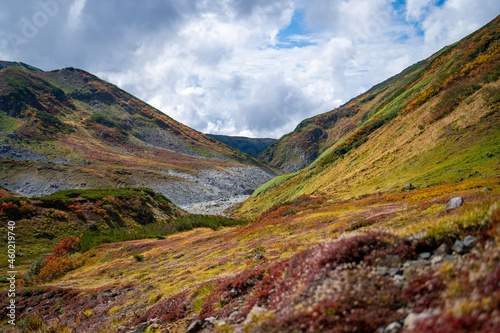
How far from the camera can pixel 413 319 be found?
371 centimetres

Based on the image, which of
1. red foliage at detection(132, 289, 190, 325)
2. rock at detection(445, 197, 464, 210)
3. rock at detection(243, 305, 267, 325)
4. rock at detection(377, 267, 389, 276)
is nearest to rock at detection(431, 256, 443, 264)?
rock at detection(377, 267, 389, 276)

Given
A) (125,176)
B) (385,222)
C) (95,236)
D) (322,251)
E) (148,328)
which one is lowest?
(385,222)

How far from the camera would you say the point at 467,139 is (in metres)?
28.0

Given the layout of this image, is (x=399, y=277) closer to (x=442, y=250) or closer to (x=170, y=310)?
(x=442, y=250)

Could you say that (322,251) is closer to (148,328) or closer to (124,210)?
(148,328)

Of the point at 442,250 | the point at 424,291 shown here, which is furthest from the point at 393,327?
the point at 442,250

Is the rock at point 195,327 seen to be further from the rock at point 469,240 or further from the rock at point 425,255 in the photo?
the rock at point 469,240

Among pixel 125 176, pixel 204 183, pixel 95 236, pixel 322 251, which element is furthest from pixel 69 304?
pixel 204 183

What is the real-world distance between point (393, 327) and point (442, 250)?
242 cm

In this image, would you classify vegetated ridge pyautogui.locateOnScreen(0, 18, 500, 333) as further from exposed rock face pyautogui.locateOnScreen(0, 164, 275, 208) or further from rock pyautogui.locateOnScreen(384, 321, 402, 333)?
exposed rock face pyautogui.locateOnScreen(0, 164, 275, 208)

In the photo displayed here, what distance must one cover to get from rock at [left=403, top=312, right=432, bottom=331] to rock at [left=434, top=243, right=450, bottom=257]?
1875 millimetres

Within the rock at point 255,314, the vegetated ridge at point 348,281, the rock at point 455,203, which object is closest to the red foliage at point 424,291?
the vegetated ridge at point 348,281

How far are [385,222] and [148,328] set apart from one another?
13358mm

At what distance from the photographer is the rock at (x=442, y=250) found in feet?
16.4
